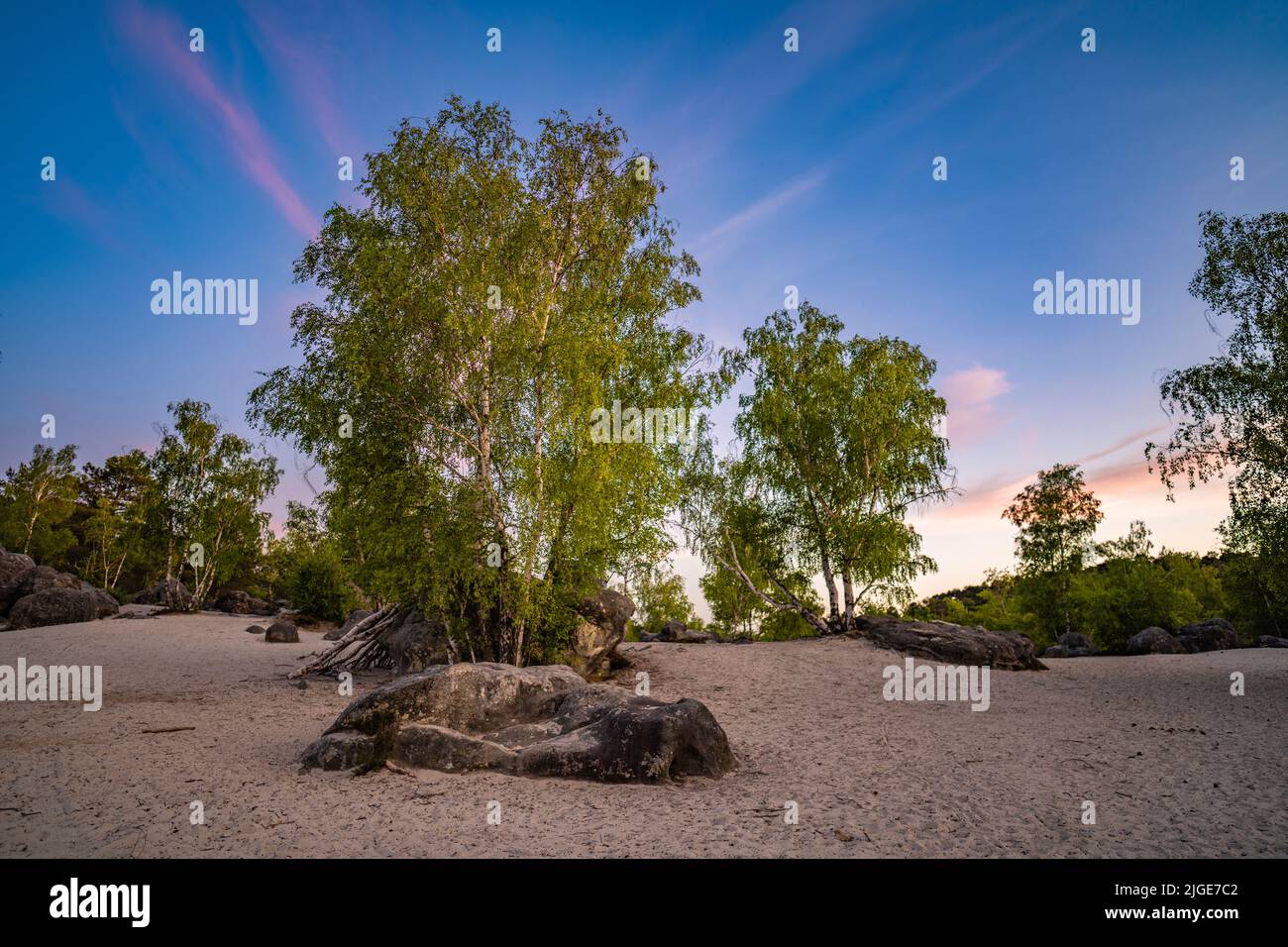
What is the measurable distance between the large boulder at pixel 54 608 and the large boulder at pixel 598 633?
27.0 m

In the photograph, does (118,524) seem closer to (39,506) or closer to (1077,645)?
(39,506)

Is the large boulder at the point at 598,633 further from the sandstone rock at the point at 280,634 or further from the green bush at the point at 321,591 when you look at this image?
the green bush at the point at 321,591

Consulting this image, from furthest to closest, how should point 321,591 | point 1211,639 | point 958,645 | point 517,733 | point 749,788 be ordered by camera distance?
point 321,591, point 1211,639, point 958,645, point 517,733, point 749,788

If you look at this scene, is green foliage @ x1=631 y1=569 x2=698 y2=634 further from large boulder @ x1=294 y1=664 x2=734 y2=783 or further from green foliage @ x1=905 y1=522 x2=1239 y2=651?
large boulder @ x1=294 y1=664 x2=734 y2=783

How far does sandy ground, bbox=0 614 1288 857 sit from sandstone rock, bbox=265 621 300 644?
11.3m

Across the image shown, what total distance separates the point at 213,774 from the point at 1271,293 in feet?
87.5

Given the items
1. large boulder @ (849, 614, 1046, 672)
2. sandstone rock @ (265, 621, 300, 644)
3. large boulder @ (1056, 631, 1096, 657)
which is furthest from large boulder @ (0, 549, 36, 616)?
large boulder @ (1056, 631, 1096, 657)

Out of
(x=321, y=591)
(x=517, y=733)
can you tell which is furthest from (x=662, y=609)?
(x=517, y=733)

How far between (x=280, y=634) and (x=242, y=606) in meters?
18.7

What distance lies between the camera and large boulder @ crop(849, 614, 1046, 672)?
20.5 metres

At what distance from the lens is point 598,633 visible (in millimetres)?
18359

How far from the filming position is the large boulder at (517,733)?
8.86m
